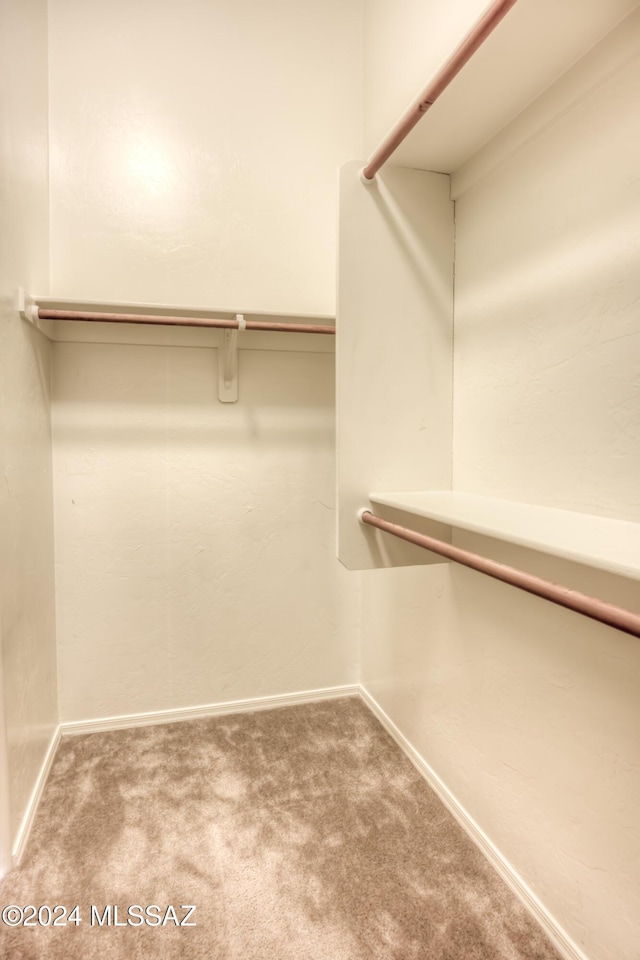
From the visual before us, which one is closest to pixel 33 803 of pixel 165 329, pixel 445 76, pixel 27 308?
pixel 27 308

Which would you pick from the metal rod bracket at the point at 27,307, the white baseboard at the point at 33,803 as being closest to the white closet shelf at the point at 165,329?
the metal rod bracket at the point at 27,307

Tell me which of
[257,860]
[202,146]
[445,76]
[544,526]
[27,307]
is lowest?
[257,860]

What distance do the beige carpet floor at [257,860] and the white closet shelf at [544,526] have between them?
878mm

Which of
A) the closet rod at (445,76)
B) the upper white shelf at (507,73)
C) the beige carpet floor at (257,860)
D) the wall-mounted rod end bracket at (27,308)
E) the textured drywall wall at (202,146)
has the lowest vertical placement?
the beige carpet floor at (257,860)

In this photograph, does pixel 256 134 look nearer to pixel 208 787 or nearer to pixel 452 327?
pixel 452 327

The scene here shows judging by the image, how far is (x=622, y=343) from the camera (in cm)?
91

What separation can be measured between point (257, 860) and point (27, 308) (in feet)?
5.24

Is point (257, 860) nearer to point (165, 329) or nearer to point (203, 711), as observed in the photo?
point (203, 711)

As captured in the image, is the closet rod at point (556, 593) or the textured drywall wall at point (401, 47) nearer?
the closet rod at point (556, 593)

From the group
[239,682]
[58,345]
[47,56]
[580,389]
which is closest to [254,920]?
[239,682]

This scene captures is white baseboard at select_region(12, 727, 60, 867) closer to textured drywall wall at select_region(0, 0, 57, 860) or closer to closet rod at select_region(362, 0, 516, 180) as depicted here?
textured drywall wall at select_region(0, 0, 57, 860)

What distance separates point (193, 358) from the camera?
1.86 meters

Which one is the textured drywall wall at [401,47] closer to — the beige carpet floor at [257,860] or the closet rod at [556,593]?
the closet rod at [556,593]

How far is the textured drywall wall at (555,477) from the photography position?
0.90 m
